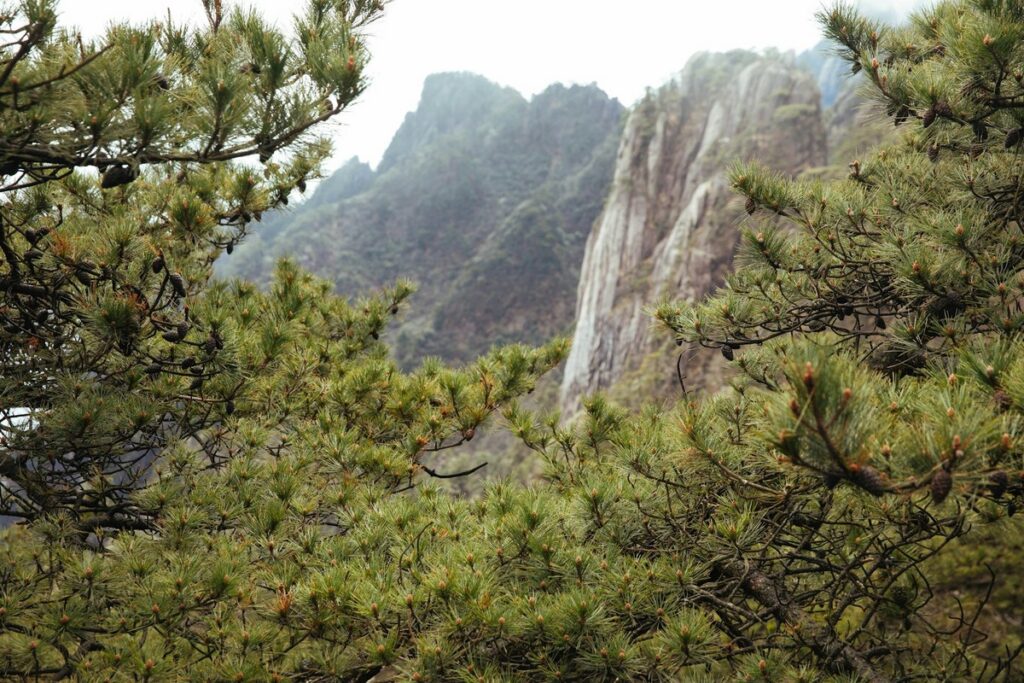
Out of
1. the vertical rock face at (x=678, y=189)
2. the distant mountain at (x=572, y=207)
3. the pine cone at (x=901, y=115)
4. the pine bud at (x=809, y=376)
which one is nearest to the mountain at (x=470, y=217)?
the distant mountain at (x=572, y=207)

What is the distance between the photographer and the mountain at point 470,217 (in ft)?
133

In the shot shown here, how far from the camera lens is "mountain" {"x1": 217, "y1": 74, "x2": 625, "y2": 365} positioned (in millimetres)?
40469

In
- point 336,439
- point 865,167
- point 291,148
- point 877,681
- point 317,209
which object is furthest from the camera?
point 317,209

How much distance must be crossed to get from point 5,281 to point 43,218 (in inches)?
24.0

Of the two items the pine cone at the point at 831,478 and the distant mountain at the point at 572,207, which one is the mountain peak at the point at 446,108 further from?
the pine cone at the point at 831,478

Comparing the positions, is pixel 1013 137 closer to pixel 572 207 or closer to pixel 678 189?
pixel 678 189

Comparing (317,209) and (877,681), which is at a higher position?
(317,209)

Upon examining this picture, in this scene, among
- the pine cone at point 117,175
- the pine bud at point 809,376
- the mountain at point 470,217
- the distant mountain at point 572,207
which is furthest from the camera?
the mountain at point 470,217

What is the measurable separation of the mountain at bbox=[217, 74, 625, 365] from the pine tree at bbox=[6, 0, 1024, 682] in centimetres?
3062

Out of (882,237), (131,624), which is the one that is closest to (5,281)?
(131,624)

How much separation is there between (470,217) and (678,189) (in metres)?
27.7

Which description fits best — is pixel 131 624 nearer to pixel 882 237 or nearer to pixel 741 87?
pixel 882 237

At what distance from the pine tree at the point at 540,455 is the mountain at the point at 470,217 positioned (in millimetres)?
30617

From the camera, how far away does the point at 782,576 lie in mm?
2170
